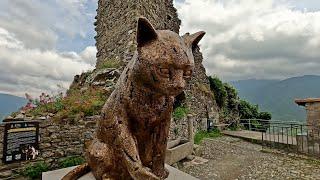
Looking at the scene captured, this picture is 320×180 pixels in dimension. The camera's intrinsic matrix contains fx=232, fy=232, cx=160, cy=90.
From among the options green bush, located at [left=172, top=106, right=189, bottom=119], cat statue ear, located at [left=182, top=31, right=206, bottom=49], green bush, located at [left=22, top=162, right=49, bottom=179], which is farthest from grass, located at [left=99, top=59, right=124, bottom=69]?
cat statue ear, located at [left=182, top=31, right=206, bottom=49]

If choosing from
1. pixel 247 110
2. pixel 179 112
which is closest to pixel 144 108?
pixel 179 112

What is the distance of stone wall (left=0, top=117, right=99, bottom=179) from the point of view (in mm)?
6234

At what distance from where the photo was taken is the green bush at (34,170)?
5.81m

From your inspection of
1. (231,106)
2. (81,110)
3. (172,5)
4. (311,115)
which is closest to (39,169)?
(81,110)

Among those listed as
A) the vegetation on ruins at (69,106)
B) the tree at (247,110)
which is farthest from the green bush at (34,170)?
the tree at (247,110)

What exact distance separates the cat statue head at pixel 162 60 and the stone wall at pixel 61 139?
203 inches

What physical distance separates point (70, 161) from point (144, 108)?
5.63 meters

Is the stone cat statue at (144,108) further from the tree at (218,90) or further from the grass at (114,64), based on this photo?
the tree at (218,90)

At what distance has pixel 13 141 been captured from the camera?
569 cm

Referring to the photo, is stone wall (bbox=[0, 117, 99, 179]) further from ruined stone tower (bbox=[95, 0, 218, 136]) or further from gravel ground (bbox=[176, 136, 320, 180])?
ruined stone tower (bbox=[95, 0, 218, 136])

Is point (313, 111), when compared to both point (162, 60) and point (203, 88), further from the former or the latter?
point (162, 60)

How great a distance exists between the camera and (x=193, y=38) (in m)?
1.69

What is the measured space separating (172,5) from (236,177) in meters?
10.7

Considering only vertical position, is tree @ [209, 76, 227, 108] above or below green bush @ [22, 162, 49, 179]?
above
